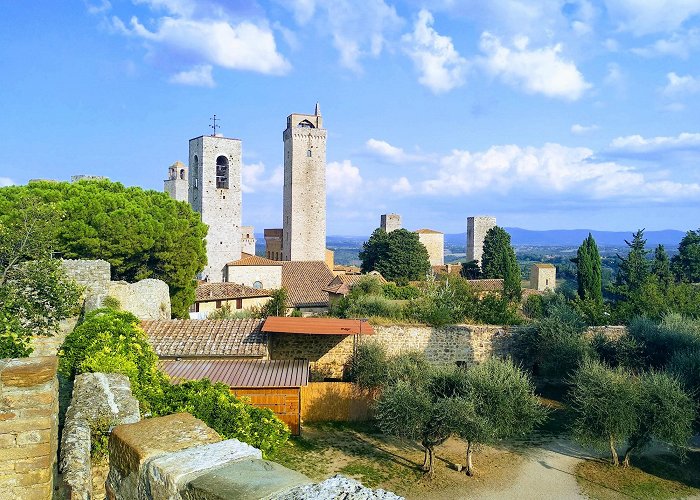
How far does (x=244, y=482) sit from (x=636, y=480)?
12863 millimetres

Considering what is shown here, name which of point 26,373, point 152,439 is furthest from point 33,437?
point 152,439

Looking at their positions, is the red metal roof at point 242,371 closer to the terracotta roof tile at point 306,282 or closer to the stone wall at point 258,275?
the terracotta roof tile at point 306,282

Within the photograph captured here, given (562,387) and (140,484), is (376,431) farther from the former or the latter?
(140,484)

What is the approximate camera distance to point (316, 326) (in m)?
17.6

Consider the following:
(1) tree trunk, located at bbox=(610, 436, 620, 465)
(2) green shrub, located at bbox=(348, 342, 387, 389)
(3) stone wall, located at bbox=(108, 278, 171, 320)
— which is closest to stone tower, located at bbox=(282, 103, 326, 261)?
(3) stone wall, located at bbox=(108, 278, 171, 320)

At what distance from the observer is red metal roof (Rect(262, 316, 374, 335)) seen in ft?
56.0

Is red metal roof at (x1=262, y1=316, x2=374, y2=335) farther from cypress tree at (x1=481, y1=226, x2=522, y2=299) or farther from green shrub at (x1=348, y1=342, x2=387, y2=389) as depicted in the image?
cypress tree at (x1=481, y1=226, x2=522, y2=299)

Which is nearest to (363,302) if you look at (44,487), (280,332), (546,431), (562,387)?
(280,332)

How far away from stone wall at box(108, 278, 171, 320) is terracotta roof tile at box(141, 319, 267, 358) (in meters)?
0.97

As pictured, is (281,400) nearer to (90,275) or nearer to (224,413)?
(224,413)

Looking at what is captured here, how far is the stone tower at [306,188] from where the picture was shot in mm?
62031

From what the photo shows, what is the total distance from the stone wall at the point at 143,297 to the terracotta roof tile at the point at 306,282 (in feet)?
58.3

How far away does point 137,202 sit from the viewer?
27.7 metres

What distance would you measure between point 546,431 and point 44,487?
14.4 metres
